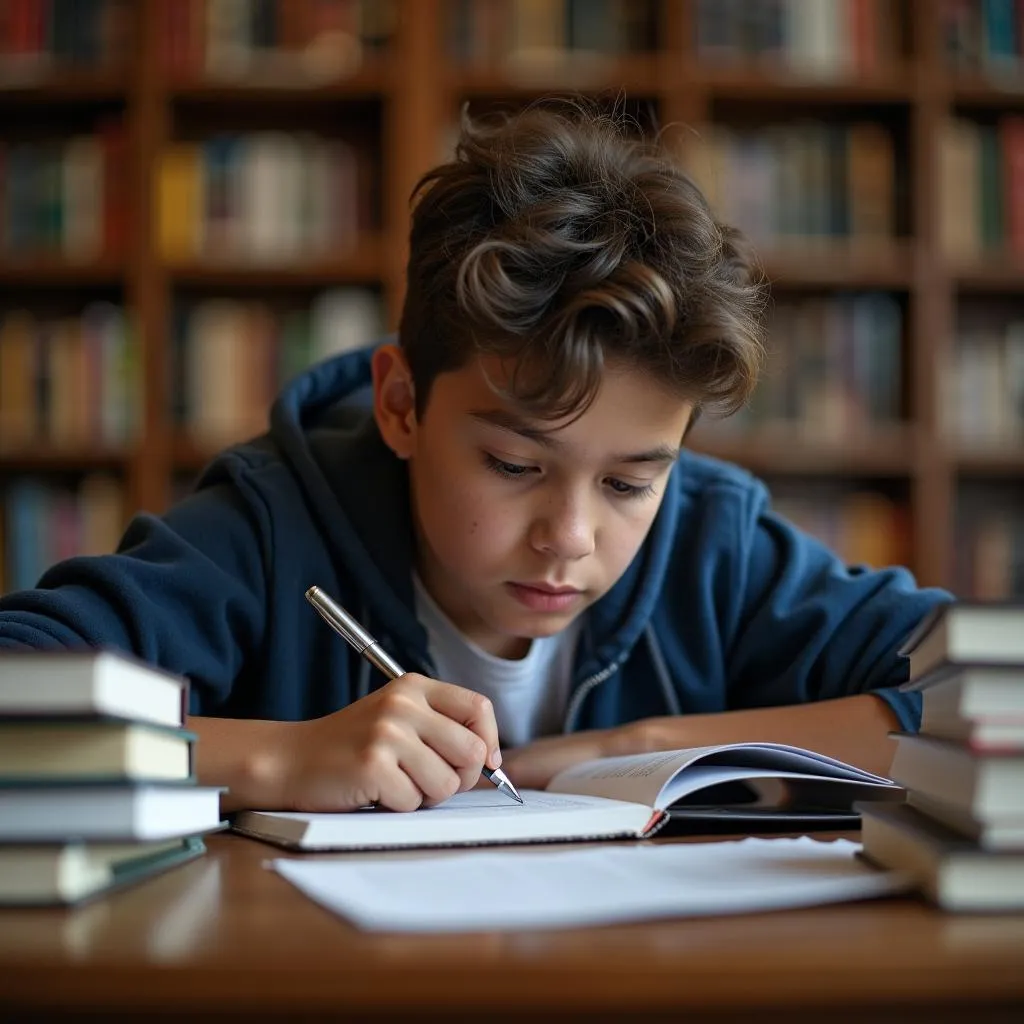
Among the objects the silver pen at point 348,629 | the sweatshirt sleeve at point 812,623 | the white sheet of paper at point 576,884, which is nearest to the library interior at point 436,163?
the sweatshirt sleeve at point 812,623

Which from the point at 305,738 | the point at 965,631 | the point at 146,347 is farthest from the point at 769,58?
the point at 965,631

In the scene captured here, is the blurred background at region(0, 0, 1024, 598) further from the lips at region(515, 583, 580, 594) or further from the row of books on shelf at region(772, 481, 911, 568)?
the lips at region(515, 583, 580, 594)

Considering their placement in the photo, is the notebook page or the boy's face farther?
the boy's face

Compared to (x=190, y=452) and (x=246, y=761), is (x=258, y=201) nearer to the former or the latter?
(x=190, y=452)

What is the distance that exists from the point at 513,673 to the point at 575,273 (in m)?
0.44

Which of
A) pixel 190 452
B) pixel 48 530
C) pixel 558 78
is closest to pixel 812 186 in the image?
pixel 558 78

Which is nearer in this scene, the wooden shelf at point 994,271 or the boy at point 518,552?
the boy at point 518,552

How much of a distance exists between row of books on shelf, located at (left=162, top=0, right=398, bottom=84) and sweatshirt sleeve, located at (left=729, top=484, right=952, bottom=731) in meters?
1.72

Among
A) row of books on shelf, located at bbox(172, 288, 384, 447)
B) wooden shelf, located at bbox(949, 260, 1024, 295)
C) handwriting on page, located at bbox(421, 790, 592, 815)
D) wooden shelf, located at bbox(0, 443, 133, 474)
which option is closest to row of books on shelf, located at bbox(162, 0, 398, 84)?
row of books on shelf, located at bbox(172, 288, 384, 447)

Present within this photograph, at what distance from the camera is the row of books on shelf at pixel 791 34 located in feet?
8.93

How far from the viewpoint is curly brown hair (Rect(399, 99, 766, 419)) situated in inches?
41.2

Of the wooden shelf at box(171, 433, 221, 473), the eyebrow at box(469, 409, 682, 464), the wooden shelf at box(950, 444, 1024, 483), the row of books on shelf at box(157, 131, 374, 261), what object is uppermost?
the row of books on shelf at box(157, 131, 374, 261)

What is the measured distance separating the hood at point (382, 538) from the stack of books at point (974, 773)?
67 centimetres

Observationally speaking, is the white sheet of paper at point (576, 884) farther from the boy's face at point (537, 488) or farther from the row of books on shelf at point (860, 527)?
the row of books on shelf at point (860, 527)
